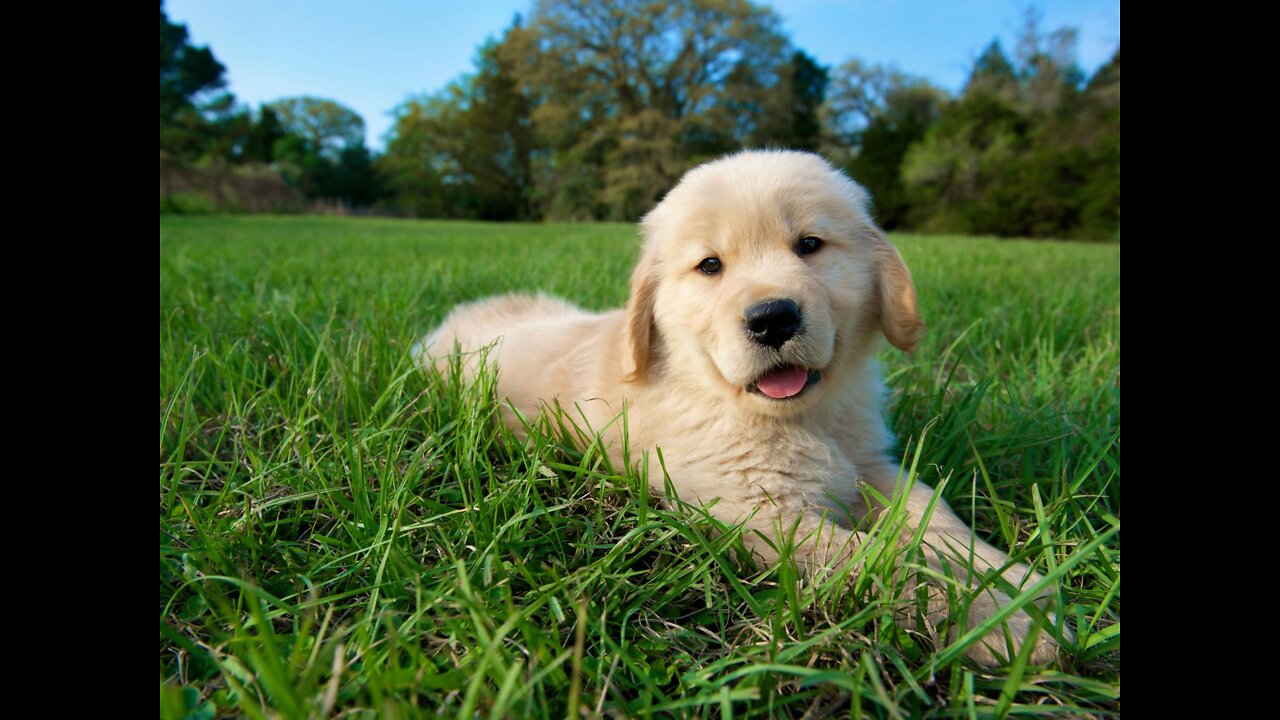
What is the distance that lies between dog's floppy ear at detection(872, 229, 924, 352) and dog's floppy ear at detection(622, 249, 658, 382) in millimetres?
684

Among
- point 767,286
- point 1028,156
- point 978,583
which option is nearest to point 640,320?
point 767,286

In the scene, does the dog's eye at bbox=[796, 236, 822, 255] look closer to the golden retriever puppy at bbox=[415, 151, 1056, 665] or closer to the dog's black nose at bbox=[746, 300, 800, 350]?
the golden retriever puppy at bbox=[415, 151, 1056, 665]

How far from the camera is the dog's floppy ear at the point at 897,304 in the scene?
5.98 feet

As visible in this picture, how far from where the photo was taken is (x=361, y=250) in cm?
850

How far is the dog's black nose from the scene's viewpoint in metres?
1.56

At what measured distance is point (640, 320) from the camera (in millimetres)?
1953

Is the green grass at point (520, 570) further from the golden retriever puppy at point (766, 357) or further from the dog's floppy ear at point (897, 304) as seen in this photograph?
the dog's floppy ear at point (897, 304)

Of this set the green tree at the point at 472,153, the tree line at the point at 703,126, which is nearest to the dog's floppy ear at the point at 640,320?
the tree line at the point at 703,126

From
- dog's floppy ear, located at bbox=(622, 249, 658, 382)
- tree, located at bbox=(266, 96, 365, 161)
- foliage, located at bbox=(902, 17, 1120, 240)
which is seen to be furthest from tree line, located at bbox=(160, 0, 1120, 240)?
dog's floppy ear, located at bbox=(622, 249, 658, 382)

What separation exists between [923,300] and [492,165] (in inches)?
1745

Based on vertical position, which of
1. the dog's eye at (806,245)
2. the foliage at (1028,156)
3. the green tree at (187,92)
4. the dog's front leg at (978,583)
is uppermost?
the green tree at (187,92)

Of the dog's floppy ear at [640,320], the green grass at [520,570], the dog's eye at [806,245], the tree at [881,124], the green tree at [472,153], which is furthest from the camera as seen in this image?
the green tree at [472,153]

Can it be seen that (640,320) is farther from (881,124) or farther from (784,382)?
(881,124)
